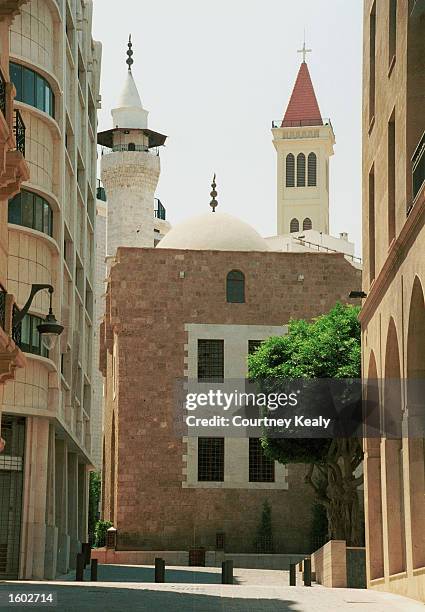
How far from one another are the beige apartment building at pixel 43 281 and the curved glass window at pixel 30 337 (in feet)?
0.09

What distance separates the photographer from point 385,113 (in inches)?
968

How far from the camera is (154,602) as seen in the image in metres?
19.3

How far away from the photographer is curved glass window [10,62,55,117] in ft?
115

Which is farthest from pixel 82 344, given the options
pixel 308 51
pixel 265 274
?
pixel 308 51

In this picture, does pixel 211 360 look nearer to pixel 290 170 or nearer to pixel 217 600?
pixel 217 600

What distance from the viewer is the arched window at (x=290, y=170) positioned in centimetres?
11912

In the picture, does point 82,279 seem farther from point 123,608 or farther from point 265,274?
point 123,608

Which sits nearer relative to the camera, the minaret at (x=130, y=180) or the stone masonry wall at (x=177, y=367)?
the stone masonry wall at (x=177, y=367)

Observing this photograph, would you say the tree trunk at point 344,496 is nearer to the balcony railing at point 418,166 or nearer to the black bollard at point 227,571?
the black bollard at point 227,571

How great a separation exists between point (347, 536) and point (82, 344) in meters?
13.2

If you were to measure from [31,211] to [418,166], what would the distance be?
16.8 m

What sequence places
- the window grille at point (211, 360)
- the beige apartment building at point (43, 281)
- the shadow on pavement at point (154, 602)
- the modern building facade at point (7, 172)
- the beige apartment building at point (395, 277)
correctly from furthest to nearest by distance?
the window grille at point (211, 360)
the beige apartment building at point (43, 281)
the beige apartment building at point (395, 277)
the modern building facade at point (7, 172)
the shadow on pavement at point (154, 602)

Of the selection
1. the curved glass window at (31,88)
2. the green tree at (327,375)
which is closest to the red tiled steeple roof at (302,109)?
the green tree at (327,375)

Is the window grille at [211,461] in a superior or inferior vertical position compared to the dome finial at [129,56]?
inferior
